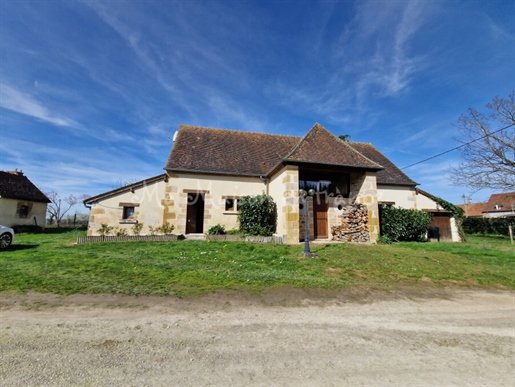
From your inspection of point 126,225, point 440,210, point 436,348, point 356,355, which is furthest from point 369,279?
point 440,210

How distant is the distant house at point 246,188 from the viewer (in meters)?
11.5

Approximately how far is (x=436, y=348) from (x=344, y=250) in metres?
6.19

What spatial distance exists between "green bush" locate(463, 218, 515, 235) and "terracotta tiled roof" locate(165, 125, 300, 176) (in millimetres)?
21675

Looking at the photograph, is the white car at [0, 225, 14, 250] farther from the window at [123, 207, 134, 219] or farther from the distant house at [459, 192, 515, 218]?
the distant house at [459, 192, 515, 218]

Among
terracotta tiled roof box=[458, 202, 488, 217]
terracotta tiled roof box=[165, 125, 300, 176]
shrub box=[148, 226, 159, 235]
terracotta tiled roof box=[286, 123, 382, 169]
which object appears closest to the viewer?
terracotta tiled roof box=[286, 123, 382, 169]

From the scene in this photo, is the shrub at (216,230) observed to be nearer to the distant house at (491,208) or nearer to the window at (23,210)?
the window at (23,210)

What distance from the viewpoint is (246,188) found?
537 inches

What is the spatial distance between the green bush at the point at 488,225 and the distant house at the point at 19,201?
138 feet

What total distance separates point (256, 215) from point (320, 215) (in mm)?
3549

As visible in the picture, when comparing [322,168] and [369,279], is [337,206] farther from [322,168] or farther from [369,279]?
[369,279]

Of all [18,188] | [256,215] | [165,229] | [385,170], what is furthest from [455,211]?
[18,188]

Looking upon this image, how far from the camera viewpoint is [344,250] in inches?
360

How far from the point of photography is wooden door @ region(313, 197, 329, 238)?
41.9ft

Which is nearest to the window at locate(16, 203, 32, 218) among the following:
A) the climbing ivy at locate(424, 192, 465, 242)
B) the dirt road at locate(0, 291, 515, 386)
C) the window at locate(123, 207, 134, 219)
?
the window at locate(123, 207, 134, 219)
